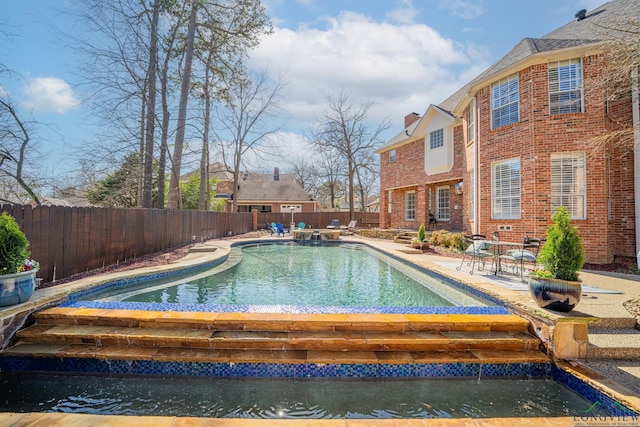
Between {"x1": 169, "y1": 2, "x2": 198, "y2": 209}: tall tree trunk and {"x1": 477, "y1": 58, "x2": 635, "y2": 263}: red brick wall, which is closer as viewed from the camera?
{"x1": 477, "y1": 58, "x2": 635, "y2": 263}: red brick wall

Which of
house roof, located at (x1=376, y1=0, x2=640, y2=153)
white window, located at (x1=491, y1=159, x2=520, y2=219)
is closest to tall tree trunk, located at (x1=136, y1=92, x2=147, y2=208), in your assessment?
house roof, located at (x1=376, y1=0, x2=640, y2=153)

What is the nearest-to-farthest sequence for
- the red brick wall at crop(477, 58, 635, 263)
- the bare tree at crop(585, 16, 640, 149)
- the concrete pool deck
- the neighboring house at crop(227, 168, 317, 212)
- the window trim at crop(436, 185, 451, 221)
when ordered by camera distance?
the concrete pool deck < the bare tree at crop(585, 16, 640, 149) < the red brick wall at crop(477, 58, 635, 263) < the window trim at crop(436, 185, 451, 221) < the neighboring house at crop(227, 168, 317, 212)

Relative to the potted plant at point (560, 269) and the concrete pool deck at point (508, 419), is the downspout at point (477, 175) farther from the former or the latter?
the potted plant at point (560, 269)

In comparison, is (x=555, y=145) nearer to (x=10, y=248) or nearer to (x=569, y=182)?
(x=569, y=182)

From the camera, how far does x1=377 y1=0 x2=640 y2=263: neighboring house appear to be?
319 inches

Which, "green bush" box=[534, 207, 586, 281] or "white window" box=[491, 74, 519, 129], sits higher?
"white window" box=[491, 74, 519, 129]

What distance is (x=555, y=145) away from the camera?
27.9 ft

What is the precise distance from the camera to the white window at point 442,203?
1642cm

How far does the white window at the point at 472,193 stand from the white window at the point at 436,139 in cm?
401

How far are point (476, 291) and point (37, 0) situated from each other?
13.4 m

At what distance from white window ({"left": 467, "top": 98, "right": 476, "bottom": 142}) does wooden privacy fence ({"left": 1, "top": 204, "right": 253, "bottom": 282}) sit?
11.5m

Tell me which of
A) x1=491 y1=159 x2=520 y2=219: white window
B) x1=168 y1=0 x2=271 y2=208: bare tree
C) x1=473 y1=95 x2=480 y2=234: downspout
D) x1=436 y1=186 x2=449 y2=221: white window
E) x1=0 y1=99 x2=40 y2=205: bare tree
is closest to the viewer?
x1=0 y1=99 x2=40 y2=205: bare tree

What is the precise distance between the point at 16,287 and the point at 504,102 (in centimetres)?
1226

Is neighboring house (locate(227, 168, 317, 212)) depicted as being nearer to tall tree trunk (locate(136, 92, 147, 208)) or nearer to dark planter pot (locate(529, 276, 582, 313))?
tall tree trunk (locate(136, 92, 147, 208))
